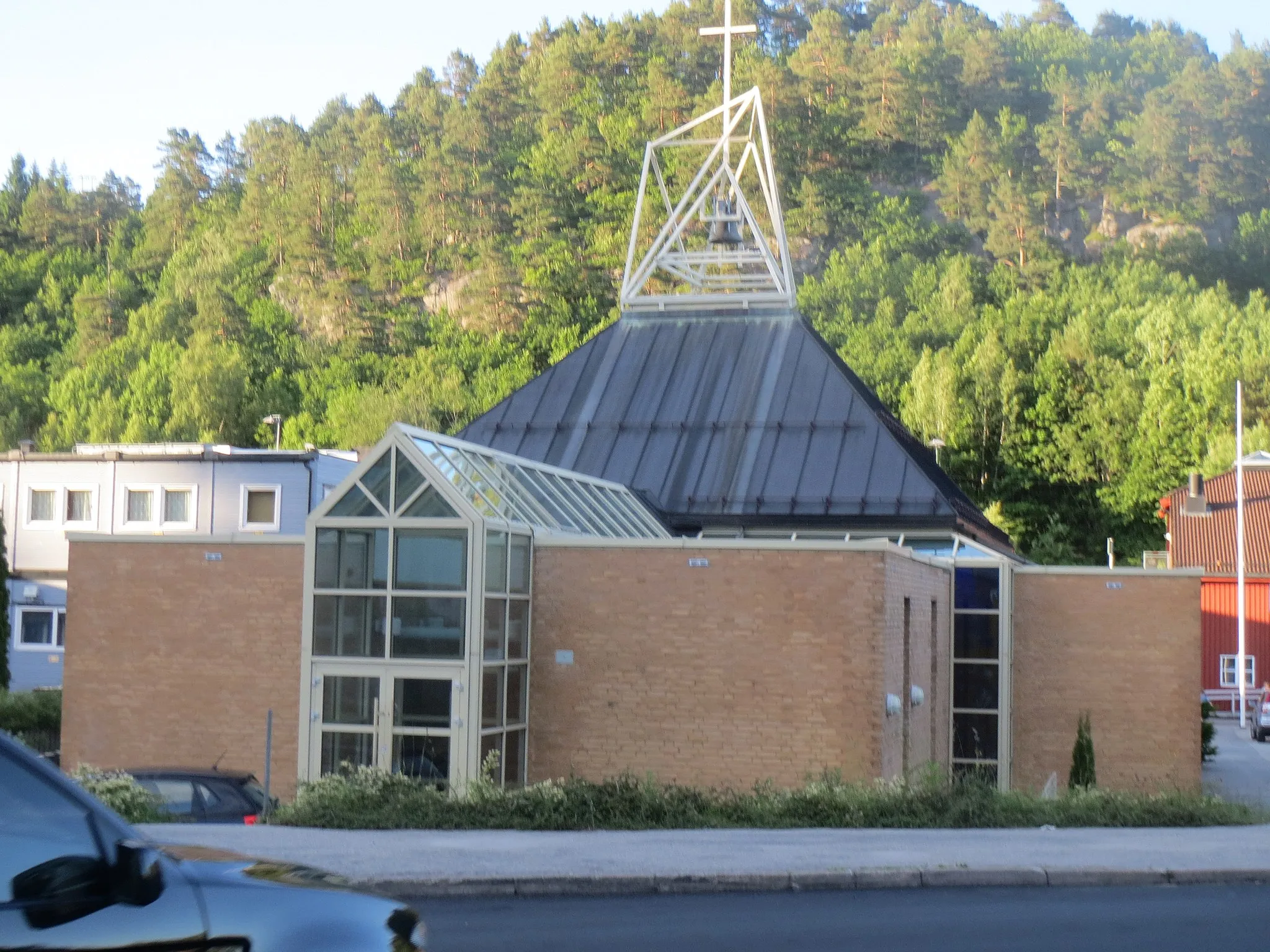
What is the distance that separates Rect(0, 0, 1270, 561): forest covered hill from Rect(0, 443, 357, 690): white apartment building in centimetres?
3891

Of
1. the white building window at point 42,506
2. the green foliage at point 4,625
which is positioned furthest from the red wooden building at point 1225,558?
the green foliage at point 4,625

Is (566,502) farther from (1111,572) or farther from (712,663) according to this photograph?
(1111,572)

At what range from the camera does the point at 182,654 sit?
67.6ft

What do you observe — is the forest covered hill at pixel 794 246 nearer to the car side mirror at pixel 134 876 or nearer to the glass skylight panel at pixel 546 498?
the glass skylight panel at pixel 546 498

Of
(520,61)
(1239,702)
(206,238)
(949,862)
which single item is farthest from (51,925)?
(520,61)

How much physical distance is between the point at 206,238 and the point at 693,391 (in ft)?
303

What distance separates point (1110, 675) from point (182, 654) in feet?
46.5

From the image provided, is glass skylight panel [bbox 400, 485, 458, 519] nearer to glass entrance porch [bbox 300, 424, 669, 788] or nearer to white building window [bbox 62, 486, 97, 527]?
glass entrance porch [bbox 300, 424, 669, 788]

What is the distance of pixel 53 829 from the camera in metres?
4.07

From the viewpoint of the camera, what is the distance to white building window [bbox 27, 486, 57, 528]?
43219 millimetres

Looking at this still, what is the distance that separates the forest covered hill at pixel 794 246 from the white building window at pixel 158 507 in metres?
40.2

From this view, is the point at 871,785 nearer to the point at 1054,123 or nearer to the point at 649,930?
the point at 649,930

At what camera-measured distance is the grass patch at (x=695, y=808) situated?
1402 centimetres

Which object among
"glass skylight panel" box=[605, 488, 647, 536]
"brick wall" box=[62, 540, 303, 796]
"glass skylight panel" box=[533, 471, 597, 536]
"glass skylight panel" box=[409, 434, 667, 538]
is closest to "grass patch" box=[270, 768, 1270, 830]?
"brick wall" box=[62, 540, 303, 796]
